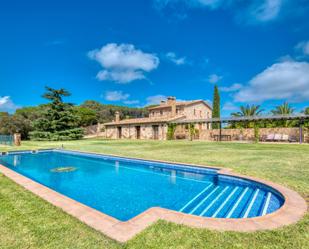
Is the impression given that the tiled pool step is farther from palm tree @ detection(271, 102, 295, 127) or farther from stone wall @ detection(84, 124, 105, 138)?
stone wall @ detection(84, 124, 105, 138)

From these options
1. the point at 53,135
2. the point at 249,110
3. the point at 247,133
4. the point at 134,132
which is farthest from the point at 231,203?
the point at 249,110

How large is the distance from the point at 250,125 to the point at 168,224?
22581mm

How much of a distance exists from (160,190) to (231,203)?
1943 millimetres

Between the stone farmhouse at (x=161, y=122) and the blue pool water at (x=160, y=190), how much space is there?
1666cm

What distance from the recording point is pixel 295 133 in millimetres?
18734

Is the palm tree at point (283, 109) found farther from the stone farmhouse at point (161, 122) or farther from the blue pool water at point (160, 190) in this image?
the blue pool water at point (160, 190)

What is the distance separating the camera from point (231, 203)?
3900 millimetres

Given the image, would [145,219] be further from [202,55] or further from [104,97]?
[104,97]

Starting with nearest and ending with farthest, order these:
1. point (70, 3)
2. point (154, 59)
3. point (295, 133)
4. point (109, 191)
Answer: point (109, 191) → point (70, 3) → point (295, 133) → point (154, 59)

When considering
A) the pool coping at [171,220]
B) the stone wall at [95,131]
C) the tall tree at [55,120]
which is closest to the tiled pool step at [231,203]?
the pool coping at [171,220]

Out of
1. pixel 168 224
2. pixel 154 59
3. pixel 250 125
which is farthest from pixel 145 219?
pixel 154 59

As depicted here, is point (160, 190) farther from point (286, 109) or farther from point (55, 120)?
point (286, 109)

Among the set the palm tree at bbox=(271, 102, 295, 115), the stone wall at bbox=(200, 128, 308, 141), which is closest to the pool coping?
the stone wall at bbox=(200, 128, 308, 141)

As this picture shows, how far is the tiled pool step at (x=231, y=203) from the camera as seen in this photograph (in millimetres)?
3369
